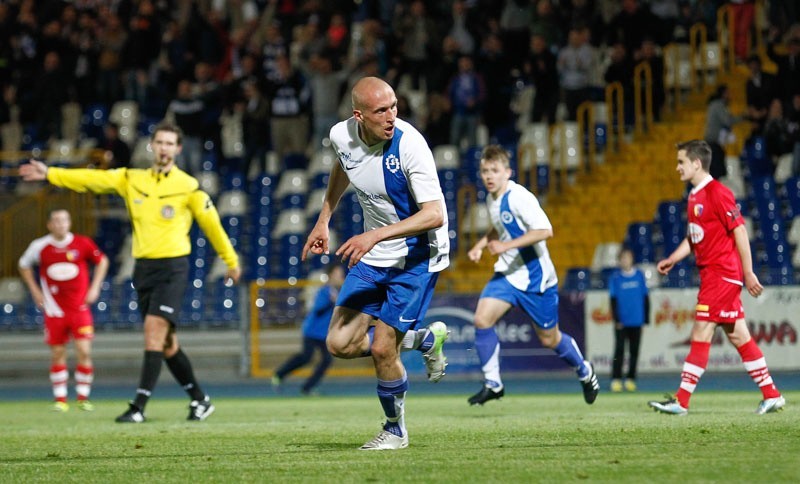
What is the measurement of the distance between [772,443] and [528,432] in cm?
200

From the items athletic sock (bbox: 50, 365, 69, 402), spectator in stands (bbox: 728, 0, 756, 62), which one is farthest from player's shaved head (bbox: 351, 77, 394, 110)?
spectator in stands (bbox: 728, 0, 756, 62)

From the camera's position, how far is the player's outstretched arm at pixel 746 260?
420 inches

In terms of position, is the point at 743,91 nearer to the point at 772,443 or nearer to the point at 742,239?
the point at 742,239

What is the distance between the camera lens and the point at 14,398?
19.0 m

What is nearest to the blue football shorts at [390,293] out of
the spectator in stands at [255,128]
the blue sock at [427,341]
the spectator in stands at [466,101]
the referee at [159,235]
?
the blue sock at [427,341]

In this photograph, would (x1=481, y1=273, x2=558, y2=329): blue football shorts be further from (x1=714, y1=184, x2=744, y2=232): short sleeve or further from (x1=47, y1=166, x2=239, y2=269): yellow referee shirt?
(x1=47, y1=166, x2=239, y2=269): yellow referee shirt

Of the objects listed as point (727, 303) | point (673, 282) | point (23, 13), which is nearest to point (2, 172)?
point (23, 13)

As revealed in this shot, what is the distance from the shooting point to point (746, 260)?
1071 cm

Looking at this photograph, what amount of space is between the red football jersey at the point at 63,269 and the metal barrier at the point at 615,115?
36.9 ft

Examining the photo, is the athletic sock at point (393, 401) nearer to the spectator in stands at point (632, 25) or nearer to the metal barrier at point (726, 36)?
the spectator in stands at point (632, 25)

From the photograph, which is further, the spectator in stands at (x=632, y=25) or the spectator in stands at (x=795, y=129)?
the spectator in stands at (x=632, y=25)

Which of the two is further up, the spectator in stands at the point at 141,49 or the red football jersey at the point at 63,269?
Answer: the spectator in stands at the point at 141,49

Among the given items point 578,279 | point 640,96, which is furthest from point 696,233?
point 640,96

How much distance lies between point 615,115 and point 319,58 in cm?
607
